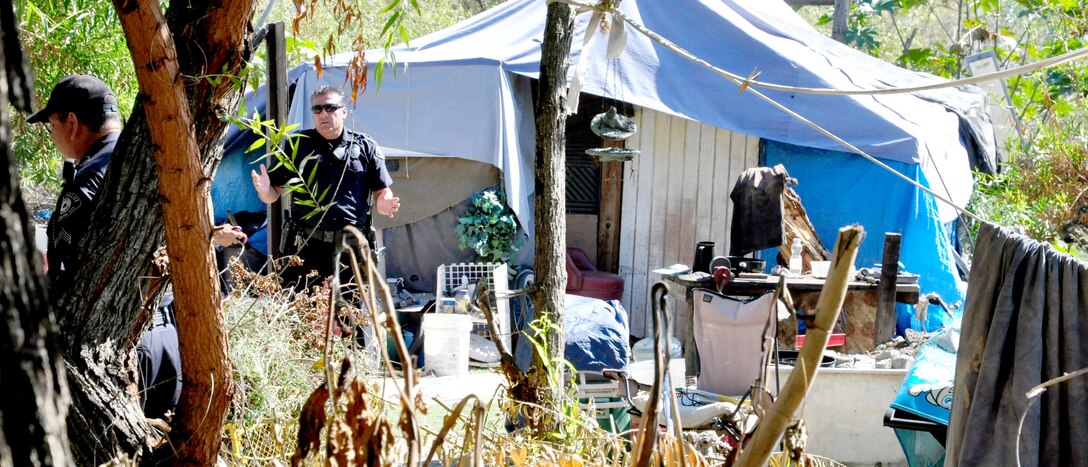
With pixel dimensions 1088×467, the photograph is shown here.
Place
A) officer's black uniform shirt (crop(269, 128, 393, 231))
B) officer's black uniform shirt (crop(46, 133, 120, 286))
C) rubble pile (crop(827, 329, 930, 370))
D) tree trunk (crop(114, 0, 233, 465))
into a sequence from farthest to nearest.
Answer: officer's black uniform shirt (crop(269, 128, 393, 231))
rubble pile (crop(827, 329, 930, 370))
officer's black uniform shirt (crop(46, 133, 120, 286))
tree trunk (crop(114, 0, 233, 465))

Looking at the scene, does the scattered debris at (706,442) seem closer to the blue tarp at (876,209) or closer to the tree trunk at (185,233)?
the tree trunk at (185,233)

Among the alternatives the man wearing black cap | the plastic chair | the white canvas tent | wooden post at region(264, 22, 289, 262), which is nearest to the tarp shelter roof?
the white canvas tent

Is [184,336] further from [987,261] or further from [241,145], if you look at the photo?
[241,145]

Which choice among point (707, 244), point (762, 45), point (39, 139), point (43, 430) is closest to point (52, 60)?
point (39, 139)

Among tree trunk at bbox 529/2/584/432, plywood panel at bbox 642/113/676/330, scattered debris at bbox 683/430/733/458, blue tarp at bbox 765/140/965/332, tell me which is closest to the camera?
tree trunk at bbox 529/2/584/432

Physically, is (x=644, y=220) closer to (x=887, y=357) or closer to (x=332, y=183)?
(x=887, y=357)

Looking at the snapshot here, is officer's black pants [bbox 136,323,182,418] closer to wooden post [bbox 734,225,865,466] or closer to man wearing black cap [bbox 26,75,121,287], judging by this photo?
man wearing black cap [bbox 26,75,121,287]

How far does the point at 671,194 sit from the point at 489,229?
168 centimetres

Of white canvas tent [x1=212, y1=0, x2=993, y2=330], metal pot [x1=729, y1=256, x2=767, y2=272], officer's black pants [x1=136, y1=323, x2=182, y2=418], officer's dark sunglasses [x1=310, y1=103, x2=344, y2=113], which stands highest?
white canvas tent [x1=212, y1=0, x2=993, y2=330]

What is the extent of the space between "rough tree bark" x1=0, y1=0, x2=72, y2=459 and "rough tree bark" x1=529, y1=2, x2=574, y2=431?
106 inches

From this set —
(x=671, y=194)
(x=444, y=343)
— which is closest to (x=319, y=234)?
(x=444, y=343)

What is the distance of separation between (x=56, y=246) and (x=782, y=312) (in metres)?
4.60

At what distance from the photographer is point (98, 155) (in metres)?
2.81

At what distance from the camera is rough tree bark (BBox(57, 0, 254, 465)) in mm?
1920
